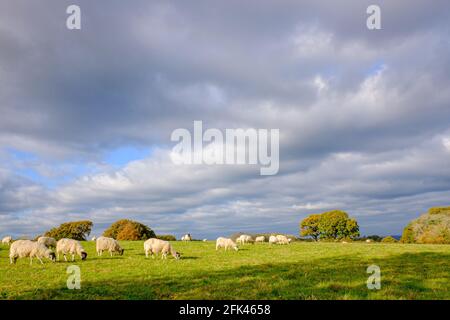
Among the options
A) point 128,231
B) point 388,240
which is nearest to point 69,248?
point 128,231

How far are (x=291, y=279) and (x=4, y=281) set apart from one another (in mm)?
15166

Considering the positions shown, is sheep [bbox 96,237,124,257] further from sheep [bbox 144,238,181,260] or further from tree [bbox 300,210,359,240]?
tree [bbox 300,210,359,240]

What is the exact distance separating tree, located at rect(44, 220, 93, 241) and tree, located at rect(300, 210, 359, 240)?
53710 millimetres

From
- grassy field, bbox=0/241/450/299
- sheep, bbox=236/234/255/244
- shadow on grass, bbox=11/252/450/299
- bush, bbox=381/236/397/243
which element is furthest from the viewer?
bush, bbox=381/236/397/243

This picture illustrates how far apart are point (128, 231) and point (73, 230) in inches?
491

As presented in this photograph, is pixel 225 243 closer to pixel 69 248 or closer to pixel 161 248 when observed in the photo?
pixel 161 248

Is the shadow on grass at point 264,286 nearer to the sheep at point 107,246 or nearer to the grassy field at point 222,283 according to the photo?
the grassy field at point 222,283

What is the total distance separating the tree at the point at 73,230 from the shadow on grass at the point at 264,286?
65.1 meters

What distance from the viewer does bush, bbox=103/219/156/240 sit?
251ft

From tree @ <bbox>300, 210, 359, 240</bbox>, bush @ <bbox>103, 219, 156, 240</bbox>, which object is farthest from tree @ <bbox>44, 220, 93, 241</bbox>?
tree @ <bbox>300, 210, 359, 240</bbox>

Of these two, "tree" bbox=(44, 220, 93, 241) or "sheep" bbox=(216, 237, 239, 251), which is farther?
"tree" bbox=(44, 220, 93, 241)

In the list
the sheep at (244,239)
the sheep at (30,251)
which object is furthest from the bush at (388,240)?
the sheep at (30,251)

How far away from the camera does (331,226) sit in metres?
87.9

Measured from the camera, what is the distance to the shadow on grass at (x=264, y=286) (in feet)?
45.8
